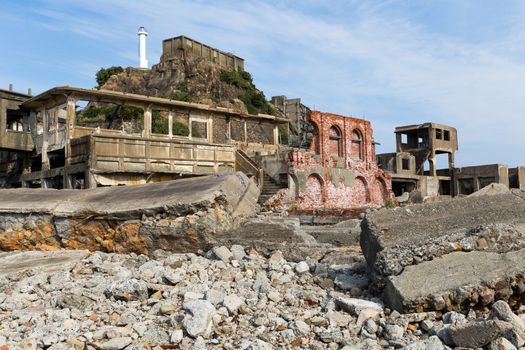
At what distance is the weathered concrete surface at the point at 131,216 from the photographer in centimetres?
690

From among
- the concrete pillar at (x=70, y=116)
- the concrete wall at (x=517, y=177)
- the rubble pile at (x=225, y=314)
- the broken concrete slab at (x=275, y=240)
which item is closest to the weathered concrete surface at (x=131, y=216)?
the broken concrete slab at (x=275, y=240)

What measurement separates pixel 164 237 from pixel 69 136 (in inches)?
484

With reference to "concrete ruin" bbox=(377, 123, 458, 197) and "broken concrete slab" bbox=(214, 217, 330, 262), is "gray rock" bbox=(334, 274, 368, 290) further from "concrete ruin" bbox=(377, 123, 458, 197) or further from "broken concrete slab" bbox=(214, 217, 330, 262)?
"concrete ruin" bbox=(377, 123, 458, 197)

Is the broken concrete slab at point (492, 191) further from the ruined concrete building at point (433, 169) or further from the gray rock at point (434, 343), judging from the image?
the ruined concrete building at point (433, 169)

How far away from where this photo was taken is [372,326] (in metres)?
3.91

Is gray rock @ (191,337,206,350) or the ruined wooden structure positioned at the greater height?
the ruined wooden structure

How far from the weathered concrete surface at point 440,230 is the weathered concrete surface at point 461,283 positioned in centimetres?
13

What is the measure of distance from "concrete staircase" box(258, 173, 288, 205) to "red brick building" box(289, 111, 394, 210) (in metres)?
0.61

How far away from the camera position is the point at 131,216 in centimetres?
727

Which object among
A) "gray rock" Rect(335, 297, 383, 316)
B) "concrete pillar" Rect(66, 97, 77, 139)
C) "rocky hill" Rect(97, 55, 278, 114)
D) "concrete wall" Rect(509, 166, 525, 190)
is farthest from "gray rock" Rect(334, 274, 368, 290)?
"rocky hill" Rect(97, 55, 278, 114)

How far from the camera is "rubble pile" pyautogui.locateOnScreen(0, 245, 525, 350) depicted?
12.3ft

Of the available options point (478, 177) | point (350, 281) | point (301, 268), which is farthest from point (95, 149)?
point (478, 177)

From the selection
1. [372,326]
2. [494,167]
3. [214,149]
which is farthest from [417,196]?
[372,326]

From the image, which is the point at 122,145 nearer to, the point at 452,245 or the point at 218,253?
the point at 218,253
